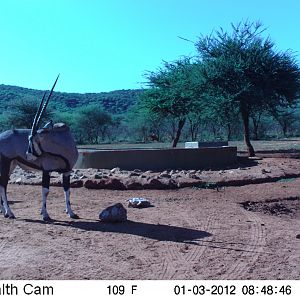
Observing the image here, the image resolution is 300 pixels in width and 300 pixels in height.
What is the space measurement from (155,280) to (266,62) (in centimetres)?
2225

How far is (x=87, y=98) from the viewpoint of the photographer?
3846 inches

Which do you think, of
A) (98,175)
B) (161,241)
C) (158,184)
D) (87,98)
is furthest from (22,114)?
(161,241)

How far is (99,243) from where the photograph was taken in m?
8.67

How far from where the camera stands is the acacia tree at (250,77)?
87.3 feet

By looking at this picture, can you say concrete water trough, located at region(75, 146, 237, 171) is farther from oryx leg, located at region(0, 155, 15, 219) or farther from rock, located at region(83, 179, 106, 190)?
oryx leg, located at region(0, 155, 15, 219)

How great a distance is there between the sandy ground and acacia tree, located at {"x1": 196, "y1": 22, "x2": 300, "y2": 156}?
13.2 metres

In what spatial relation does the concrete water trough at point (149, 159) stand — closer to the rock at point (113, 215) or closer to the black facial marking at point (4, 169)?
the black facial marking at point (4, 169)

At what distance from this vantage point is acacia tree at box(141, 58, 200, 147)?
96.0 feet

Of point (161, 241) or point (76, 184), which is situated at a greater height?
point (76, 184)

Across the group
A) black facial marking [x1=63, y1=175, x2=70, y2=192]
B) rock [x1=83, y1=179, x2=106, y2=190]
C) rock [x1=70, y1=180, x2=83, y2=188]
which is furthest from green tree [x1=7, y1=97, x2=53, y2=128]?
black facial marking [x1=63, y1=175, x2=70, y2=192]

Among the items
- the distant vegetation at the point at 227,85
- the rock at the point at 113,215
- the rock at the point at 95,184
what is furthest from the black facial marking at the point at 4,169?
the distant vegetation at the point at 227,85

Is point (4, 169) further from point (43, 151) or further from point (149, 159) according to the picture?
point (149, 159)

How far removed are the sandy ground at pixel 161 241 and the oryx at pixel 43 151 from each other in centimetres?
68

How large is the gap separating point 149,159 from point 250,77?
31.3 ft
